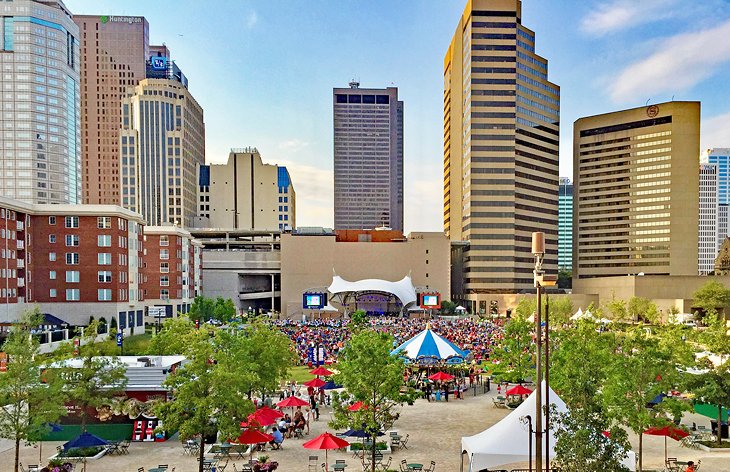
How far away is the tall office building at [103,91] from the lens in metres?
183

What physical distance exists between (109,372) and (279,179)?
5775 inches

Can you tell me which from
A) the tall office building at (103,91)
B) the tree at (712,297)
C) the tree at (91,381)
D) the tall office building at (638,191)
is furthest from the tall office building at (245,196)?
the tree at (91,381)

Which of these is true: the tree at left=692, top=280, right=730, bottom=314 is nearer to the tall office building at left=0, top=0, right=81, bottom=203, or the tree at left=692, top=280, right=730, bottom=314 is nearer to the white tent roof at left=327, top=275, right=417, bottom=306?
the white tent roof at left=327, top=275, right=417, bottom=306

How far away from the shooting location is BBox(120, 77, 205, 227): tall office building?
15400 cm

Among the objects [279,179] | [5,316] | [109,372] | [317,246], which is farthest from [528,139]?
[109,372]

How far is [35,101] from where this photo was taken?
13812 cm

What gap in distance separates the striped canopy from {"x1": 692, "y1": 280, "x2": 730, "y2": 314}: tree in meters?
71.3

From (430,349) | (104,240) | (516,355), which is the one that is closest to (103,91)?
(104,240)

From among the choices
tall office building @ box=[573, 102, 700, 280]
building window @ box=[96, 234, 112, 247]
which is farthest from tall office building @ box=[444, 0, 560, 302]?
building window @ box=[96, 234, 112, 247]

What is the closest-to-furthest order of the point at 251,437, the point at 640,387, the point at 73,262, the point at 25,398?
the point at 640,387, the point at 251,437, the point at 25,398, the point at 73,262

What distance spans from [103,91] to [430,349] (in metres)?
184

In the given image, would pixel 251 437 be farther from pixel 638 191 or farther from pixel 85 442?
pixel 638 191

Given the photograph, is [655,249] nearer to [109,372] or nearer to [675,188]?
[675,188]

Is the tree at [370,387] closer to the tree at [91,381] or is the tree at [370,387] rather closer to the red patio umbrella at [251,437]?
the red patio umbrella at [251,437]
